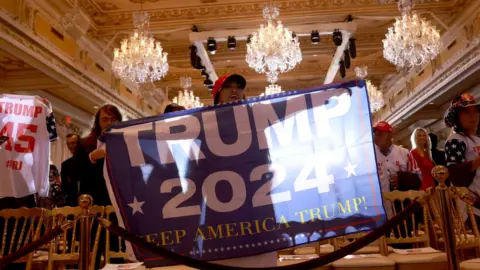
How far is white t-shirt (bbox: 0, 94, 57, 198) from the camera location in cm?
303

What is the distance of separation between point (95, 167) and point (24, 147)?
712mm

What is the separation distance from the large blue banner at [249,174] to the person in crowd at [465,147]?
1.28 m

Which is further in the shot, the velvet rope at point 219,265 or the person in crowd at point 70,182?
the person in crowd at point 70,182

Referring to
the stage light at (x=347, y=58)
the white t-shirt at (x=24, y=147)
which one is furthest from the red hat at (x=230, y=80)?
the stage light at (x=347, y=58)

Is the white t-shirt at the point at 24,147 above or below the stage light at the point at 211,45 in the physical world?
below

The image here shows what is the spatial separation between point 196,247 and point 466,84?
9.66 meters

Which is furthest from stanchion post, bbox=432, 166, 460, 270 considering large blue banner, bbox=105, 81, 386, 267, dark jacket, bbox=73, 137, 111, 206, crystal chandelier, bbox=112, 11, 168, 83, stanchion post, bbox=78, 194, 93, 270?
crystal chandelier, bbox=112, 11, 168, 83

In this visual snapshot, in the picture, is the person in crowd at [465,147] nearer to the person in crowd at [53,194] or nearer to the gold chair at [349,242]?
the gold chair at [349,242]

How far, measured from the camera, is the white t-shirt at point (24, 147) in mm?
3029

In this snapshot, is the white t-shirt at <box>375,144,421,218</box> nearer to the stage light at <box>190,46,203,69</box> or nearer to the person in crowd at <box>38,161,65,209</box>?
the person in crowd at <box>38,161,65,209</box>

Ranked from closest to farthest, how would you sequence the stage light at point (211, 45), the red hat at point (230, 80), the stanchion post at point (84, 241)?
1. the stanchion post at point (84, 241)
2. the red hat at point (230, 80)
3. the stage light at point (211, 45)

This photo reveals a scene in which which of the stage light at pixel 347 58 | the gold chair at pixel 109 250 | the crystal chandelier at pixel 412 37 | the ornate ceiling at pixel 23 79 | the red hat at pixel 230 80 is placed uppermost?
the stage light at pixel 347 58

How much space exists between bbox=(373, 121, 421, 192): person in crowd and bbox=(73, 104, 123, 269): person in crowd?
2.46m

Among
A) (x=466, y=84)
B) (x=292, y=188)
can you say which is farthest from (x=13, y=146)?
(x=466, y=84)
